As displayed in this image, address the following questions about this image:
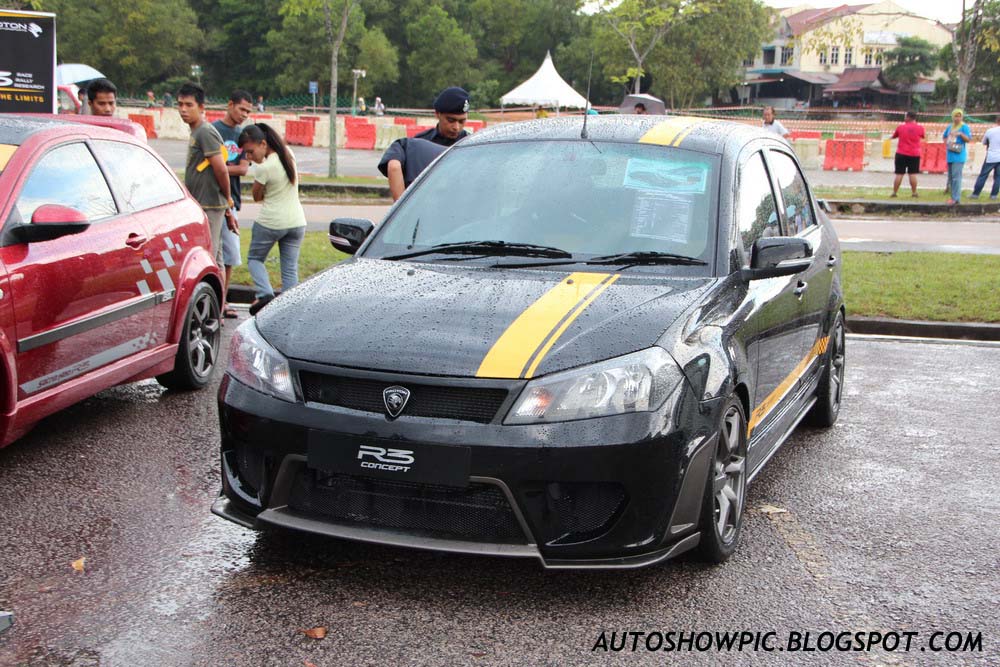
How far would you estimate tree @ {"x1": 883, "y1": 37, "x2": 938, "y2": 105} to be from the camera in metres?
100

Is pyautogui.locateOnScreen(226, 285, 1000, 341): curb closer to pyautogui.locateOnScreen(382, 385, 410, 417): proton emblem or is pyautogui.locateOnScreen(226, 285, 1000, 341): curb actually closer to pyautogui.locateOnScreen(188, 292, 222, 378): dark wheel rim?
pyautogui.locateOnScreen(188, 292, 222, 378): dark wheel rim

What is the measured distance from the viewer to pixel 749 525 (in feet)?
15.6

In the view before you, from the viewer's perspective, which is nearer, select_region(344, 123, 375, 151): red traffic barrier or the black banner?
the black banner

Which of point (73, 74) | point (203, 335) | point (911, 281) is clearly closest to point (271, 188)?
point (203, 335)

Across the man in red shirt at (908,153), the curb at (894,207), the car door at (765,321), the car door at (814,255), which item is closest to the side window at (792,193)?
the car door at (814,255)

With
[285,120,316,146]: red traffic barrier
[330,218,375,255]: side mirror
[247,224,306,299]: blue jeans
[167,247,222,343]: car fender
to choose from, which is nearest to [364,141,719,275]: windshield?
[330,218,375,255]: side mirror

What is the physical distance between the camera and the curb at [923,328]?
9.52 m

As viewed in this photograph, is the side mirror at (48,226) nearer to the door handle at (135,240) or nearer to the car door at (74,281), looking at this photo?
the car door at (74,281)

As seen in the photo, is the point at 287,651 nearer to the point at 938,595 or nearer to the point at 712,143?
the point at 938,595

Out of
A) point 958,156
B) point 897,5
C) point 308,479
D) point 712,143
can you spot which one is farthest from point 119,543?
point 897,5

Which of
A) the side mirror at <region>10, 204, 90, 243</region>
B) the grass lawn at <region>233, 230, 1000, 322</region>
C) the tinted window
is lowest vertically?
the grass lawn at <region>233, 230, 1000, 322</region>

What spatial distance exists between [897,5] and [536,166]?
11574cm

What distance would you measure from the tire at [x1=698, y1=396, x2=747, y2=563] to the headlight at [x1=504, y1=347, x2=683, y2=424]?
1.35 ft

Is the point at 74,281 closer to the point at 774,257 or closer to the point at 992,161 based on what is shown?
the point at 774,257
